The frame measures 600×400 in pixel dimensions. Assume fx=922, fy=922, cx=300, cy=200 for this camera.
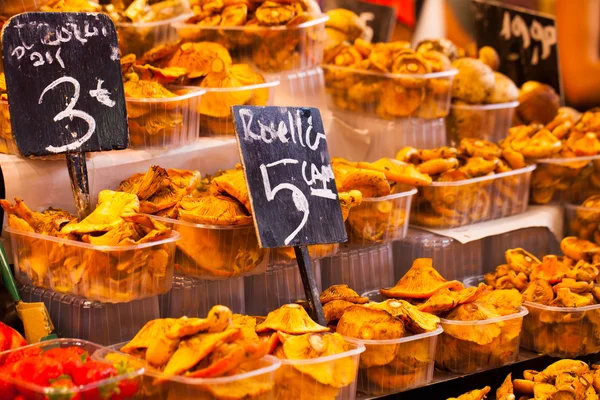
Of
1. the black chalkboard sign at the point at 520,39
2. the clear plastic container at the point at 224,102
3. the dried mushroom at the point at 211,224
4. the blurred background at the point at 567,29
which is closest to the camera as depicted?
the dried mushroom at the point at 211,224

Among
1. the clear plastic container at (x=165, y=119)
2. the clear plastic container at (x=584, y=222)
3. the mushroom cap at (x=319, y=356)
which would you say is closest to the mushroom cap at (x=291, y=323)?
the mushroom cap at (x=319, y=356)

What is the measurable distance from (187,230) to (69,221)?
1.00 feet

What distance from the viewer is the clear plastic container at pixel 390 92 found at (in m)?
3.41

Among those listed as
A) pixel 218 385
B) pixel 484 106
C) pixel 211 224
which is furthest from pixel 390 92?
pixel 218 385

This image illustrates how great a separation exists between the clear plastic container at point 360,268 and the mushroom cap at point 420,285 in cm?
21

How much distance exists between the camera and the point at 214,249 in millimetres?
2455

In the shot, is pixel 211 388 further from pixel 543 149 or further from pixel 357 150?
pixel 543 149

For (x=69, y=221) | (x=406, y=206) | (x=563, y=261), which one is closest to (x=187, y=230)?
(x=69, y=221)

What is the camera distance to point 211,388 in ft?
6.52

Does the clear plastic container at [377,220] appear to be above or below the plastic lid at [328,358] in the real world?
above

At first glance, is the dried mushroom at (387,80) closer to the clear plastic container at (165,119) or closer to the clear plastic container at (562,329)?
the clear plastic container at (165,119)

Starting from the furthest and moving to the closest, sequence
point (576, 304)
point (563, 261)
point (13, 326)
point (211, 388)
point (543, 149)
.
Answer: point (543, 149) < point (563, 261) < point (576, 304) < point (13, 326) < point (211, 388)

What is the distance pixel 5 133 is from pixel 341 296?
104 cm

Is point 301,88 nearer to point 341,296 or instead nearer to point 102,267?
point 341,296
